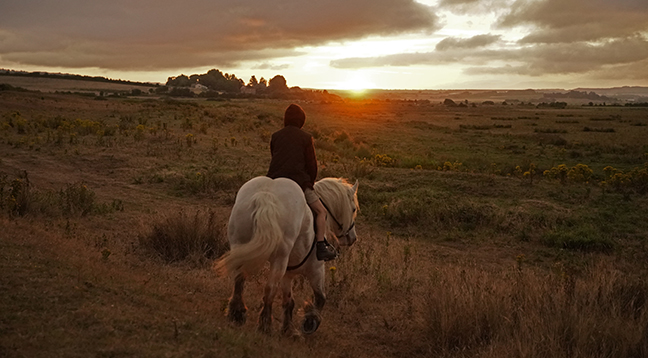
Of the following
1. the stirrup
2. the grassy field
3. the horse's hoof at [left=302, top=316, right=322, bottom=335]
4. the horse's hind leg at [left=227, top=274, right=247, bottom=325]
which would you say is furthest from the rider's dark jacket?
the grassy field

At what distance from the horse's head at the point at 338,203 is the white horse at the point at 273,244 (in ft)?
2.67

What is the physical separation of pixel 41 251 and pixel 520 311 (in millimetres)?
5811

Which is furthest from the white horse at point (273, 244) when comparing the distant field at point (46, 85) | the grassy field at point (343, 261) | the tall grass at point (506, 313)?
the distant field at point (46, 85)

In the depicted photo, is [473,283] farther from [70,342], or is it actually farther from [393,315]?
[70,342]

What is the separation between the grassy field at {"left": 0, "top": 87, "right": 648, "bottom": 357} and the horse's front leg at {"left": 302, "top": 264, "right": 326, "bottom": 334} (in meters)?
0.17

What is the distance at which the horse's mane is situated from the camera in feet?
19.5

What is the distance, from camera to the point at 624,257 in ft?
30.3

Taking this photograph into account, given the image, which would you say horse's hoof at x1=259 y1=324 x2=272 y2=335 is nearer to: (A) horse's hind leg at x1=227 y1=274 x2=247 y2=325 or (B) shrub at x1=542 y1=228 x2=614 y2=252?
(A) horse's hind leg at x1=227 y1=274 x2=247 y2=325

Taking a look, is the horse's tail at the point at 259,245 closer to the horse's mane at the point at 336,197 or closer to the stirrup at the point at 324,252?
the stirrup at the point at 324,252

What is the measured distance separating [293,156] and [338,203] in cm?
104

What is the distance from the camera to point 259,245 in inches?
177

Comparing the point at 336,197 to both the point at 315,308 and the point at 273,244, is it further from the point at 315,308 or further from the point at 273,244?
the point at 273,244

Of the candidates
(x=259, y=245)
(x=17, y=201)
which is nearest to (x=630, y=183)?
(x=259, y=245)

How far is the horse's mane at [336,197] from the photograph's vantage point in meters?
5.95
